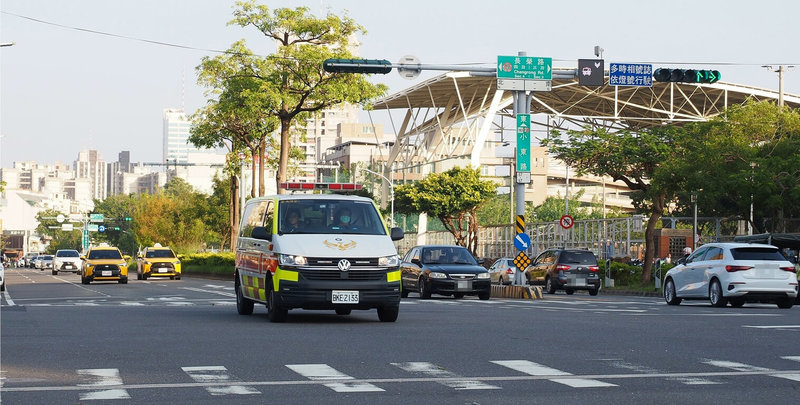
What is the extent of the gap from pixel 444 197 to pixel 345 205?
61.0 metres

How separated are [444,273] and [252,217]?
1074 cm

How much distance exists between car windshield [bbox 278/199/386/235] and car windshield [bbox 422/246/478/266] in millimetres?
13021

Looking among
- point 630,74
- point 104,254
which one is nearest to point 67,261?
point 104,254

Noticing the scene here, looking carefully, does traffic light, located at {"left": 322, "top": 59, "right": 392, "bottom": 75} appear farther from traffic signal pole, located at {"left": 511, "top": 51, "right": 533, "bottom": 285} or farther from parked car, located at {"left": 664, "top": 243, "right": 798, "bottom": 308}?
parked car, located at {"left": 664, "top": 243, "right": 798, "bottom": 308}

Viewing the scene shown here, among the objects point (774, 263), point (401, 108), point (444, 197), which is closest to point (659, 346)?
point (774, 263)

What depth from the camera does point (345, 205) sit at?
744 inches

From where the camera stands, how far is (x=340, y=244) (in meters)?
17.9

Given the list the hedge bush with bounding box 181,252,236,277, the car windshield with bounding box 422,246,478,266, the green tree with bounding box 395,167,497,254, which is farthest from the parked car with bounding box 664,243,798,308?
the green tree with bounding box 395,167,497,254

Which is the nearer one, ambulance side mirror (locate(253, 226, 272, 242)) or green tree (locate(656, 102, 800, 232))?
ambulance side mirror (locate(253, 226, 272, 242))

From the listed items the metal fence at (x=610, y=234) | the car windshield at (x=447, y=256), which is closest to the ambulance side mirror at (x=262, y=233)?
the car windshield at (x=447, y=256)

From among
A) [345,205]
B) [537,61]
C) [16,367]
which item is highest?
[537,61]

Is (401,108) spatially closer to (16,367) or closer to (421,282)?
(421,282)

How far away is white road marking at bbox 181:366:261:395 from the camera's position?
977 cm

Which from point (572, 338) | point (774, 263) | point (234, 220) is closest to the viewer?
point (572, 338)
